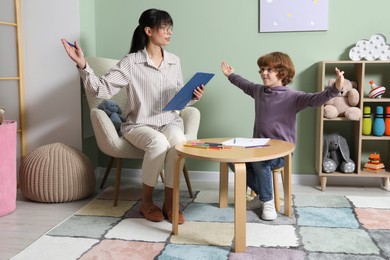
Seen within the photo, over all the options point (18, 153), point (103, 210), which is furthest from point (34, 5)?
point (103, 210)

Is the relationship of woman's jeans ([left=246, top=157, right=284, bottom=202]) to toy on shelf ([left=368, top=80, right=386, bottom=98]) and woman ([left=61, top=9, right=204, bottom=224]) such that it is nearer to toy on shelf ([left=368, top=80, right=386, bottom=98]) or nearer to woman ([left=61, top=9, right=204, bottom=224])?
woman ([left=61, top=9, right=204, bottom=224])

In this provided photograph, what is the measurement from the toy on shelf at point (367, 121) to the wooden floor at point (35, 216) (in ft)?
1.26

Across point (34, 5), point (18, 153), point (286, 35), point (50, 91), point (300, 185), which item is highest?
point (34, 5)

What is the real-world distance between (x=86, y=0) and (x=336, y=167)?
1985 millimetres

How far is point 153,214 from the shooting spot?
2.24 meters

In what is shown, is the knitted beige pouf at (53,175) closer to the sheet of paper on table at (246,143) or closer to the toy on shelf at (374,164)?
the sheet of paper on table at (246,143)

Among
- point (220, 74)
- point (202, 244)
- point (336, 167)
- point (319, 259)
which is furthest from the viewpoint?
point (220, 74)

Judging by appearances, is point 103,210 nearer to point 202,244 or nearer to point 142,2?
point 202,244

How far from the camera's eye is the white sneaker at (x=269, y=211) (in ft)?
7.29

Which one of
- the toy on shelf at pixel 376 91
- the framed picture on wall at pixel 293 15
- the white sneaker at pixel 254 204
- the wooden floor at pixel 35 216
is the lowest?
the wooden floor at pixel 35 216

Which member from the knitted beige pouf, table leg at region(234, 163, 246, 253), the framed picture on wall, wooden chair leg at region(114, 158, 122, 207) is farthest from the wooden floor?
the framed picture on wall

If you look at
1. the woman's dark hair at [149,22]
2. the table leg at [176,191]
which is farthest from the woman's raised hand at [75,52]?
the table leg at [176,191]

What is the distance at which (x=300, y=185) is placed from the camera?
9.87ft

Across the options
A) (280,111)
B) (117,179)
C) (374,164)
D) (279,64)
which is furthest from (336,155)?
(117,179)
